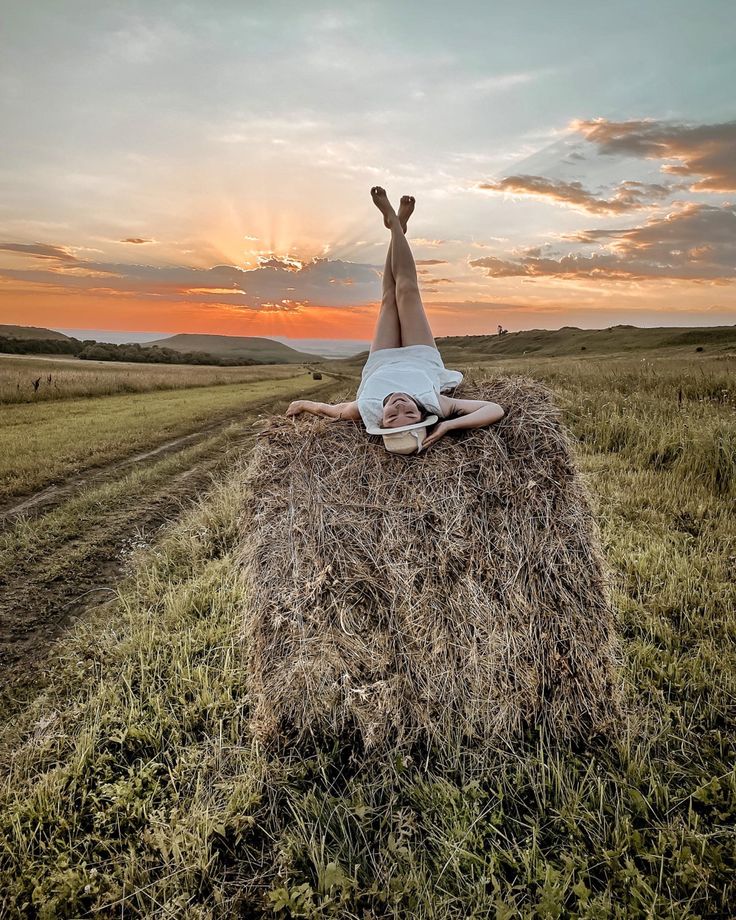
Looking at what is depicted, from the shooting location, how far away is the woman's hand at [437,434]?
3.46 m

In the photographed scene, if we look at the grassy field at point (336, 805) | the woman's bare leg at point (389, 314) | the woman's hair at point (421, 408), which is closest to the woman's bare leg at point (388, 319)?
the woman's bare leg at point (389, 314)

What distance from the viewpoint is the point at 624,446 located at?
30.0 feet

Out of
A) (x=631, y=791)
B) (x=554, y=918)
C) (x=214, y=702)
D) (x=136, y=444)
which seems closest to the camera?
(x=554, y=918)

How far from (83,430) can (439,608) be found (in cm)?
1391

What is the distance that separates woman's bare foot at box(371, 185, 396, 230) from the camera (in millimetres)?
5574

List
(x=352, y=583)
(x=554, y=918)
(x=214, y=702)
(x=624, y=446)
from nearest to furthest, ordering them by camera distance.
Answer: (x=554, y=918), (x=352, y=583), (x=214, y=702), (x=624, y=446)

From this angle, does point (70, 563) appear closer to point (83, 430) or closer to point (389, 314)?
point (389, 314)

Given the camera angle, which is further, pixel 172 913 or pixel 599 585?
pixel 599 585

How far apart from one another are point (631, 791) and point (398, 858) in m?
1.39

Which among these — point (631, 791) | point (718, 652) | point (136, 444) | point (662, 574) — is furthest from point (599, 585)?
point (136, 444)

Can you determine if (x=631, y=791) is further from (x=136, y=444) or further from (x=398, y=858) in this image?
(x=136, y=444)

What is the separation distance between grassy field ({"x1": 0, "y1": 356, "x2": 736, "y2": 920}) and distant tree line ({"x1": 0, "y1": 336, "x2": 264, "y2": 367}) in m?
66.2

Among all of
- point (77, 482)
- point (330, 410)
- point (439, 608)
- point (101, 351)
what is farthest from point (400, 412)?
point (101, 351)

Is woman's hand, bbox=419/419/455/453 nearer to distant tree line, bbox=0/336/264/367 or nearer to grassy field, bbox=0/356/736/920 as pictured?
grassy field, bbox=0/356/736/920
